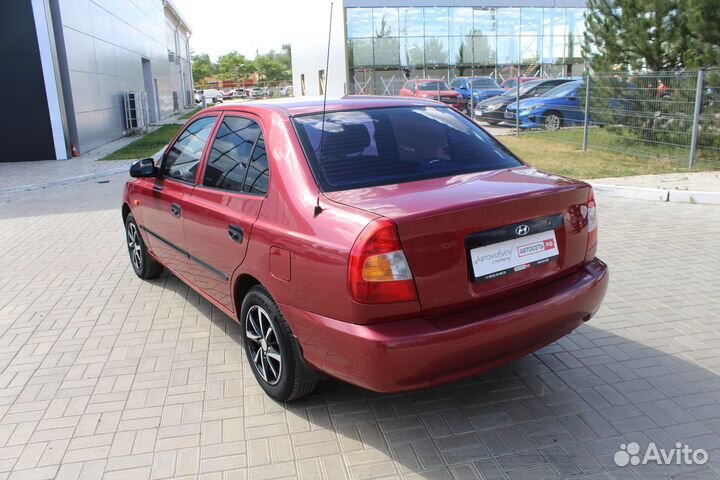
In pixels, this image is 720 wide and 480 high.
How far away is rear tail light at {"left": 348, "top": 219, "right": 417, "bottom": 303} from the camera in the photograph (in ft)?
8.91

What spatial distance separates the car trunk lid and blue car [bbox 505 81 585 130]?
14.9 meters

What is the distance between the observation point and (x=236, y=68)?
334 feet

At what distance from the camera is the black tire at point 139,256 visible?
226 inches

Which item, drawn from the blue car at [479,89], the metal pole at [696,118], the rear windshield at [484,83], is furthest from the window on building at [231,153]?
the rear windshield at [484,83]

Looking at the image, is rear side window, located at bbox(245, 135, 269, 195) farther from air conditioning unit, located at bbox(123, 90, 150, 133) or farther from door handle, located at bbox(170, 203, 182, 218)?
air conditioning unit, located at bbox(123, 90, 150, 133)

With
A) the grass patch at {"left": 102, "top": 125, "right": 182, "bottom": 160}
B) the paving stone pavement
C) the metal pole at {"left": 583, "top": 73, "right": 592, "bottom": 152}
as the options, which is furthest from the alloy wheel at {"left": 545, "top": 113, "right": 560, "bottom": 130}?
the paving stone pavement

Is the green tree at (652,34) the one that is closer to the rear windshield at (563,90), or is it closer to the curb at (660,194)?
the curb at (660,194)

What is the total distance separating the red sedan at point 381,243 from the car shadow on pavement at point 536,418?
Answer: 401mm

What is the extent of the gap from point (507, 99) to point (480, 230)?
739 inches

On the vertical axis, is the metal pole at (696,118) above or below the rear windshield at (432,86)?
below

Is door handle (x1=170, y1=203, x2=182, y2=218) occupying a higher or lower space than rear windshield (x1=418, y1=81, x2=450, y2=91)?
lower

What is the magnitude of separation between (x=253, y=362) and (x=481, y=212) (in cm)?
167

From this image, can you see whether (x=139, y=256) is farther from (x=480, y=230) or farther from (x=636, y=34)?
(x=636, y=34)

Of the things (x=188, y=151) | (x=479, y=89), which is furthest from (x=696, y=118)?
(x=479, y=89)
